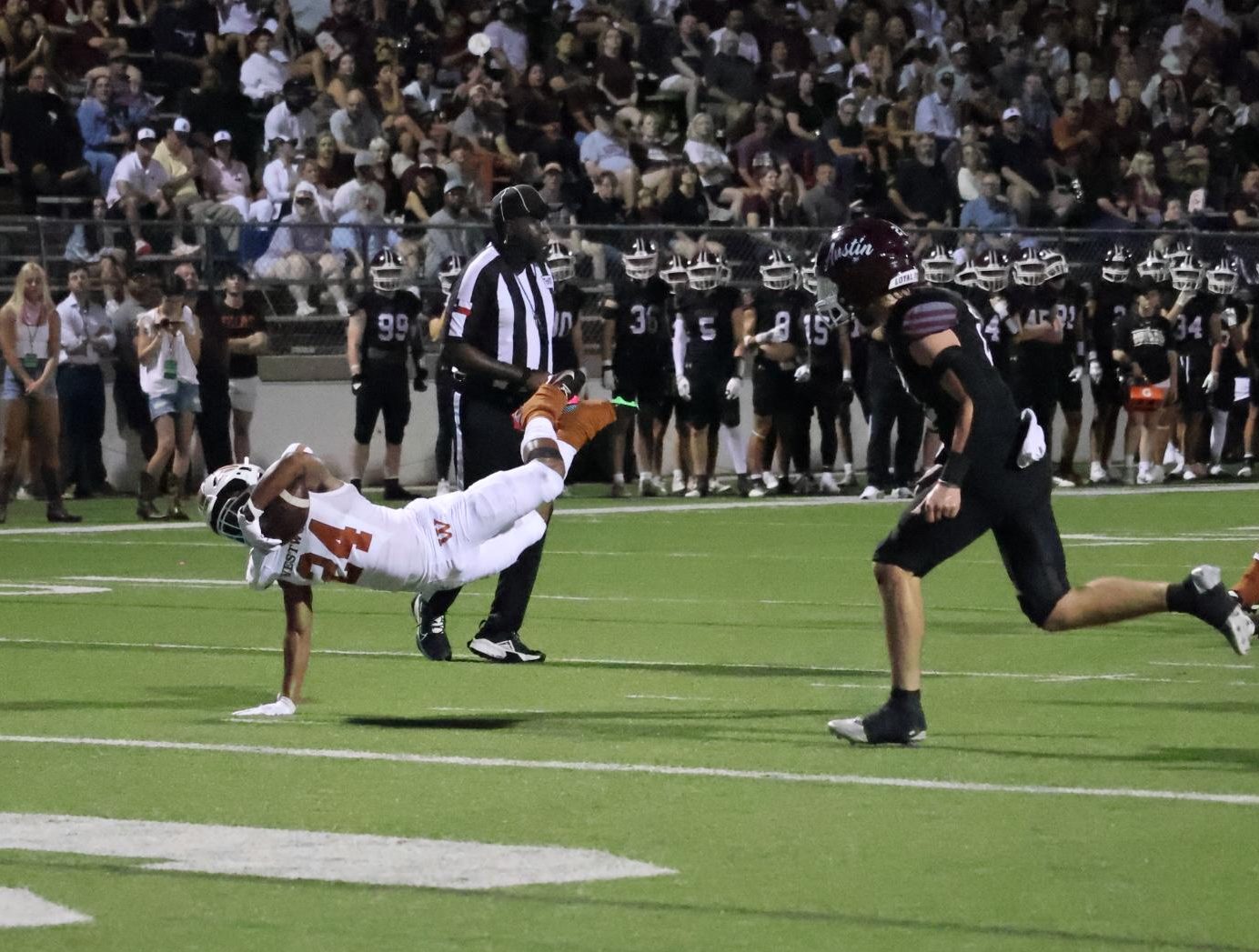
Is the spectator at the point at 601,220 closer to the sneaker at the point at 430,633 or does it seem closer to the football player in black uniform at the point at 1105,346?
the football player in black uniform at the point at 1105,346

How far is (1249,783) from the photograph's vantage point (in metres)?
7.17

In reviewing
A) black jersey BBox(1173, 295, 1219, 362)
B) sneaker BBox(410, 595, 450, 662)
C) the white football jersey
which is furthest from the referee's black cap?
black jersey BBox(1173, 295, 1219, 362)

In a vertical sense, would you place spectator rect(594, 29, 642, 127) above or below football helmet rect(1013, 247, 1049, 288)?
above

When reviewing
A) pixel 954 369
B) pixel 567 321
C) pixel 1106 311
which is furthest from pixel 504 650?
pixel 1106 311

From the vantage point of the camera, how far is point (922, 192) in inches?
1078

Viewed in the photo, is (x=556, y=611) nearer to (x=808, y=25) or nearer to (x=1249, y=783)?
(x=1249, y=783)

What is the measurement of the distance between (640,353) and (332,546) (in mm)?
14086

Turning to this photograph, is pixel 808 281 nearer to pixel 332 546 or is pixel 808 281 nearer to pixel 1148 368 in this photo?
pixel 1148 368

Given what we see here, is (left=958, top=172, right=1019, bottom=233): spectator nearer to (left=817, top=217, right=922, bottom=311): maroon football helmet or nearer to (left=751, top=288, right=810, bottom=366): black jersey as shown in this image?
(left=751, top=288, right=810, bottom=366): black jersey

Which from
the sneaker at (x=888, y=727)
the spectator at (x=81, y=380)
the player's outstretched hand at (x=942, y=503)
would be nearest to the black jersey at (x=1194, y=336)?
the spectator at (x=81, y=380)

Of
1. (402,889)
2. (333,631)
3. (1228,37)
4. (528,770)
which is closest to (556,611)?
(333,631)

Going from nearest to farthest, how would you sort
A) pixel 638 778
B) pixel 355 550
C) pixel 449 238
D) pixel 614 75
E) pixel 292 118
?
pixel 638 778 < pixel 355 550 < pixel 449 238 < pixel 292 118 < pixel 614 75

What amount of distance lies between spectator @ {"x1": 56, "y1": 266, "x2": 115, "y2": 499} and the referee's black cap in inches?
424

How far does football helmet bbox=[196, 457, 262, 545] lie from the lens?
336 inches
